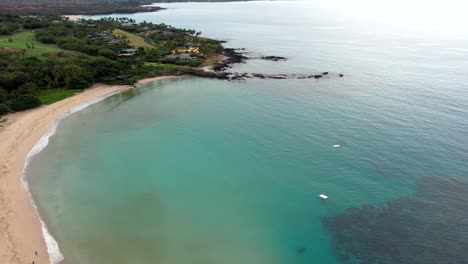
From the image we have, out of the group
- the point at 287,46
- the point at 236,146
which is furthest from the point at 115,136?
the point at 287,46

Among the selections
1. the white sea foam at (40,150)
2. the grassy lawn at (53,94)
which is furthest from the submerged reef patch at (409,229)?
the grassy lawn at (53,94)

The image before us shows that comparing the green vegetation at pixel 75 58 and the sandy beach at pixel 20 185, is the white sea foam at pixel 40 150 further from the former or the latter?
the green vegetation at pixel 75 58

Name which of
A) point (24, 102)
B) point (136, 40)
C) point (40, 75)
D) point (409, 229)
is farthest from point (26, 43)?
point (409, 229)

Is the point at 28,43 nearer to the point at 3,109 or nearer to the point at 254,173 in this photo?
the point at 3,109

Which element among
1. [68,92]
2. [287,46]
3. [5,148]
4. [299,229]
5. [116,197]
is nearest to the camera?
[299,229]

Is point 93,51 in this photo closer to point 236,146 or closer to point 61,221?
point 236,146
